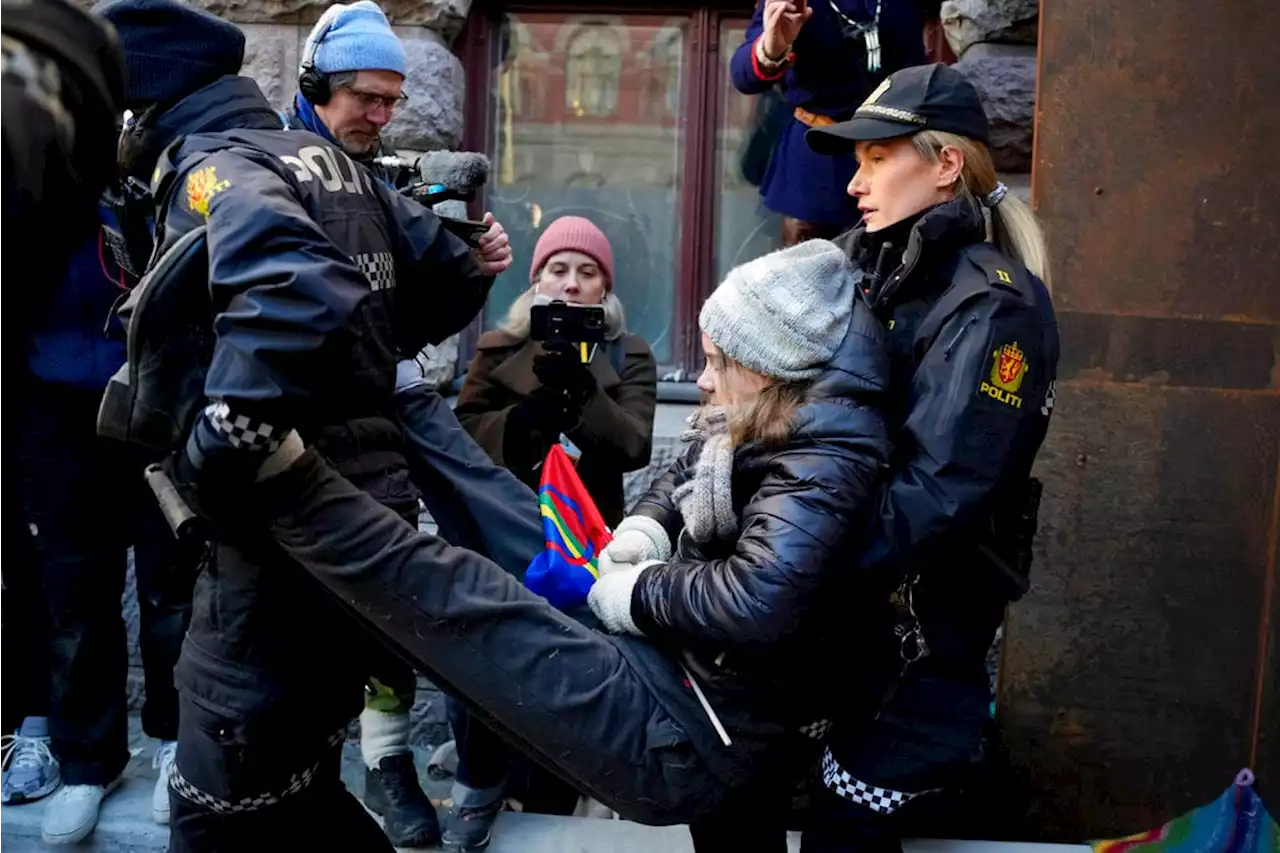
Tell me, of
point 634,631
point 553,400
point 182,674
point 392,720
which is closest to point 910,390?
point 634,631

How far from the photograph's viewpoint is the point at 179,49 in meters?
2.51

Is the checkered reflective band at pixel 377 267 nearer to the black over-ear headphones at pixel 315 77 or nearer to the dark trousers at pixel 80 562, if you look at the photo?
the black over-ear headphones at pixel 315 77

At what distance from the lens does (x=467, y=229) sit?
9.78ft

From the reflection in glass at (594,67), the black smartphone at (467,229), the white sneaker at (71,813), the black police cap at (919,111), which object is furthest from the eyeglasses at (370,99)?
the white sneaker at (71,813)

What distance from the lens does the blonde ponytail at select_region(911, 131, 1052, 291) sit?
250 cm

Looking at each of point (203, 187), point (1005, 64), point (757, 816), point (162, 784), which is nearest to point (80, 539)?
point (162, 784)

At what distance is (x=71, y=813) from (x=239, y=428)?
1.85 metres

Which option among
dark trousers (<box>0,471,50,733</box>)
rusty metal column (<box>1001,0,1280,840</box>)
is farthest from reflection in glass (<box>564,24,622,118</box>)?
dark trousers (<box>0,471,50,733</box>)

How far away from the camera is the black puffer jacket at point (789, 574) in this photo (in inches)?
82.2

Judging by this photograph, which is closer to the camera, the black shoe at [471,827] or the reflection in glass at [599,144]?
the black shoe at [471,827]

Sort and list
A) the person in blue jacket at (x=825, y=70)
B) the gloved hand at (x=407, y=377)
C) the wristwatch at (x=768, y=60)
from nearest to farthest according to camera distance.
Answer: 1. the gloved hand at (x=407, y=377)
2. the wristwatch at (x=768, y=60)
3. the person in blue jacket at (x=825, y=70)

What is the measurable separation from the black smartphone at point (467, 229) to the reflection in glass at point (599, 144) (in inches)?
66.8

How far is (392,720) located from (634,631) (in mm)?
1311

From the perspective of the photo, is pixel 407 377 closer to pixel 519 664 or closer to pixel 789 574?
pixel 519 664
